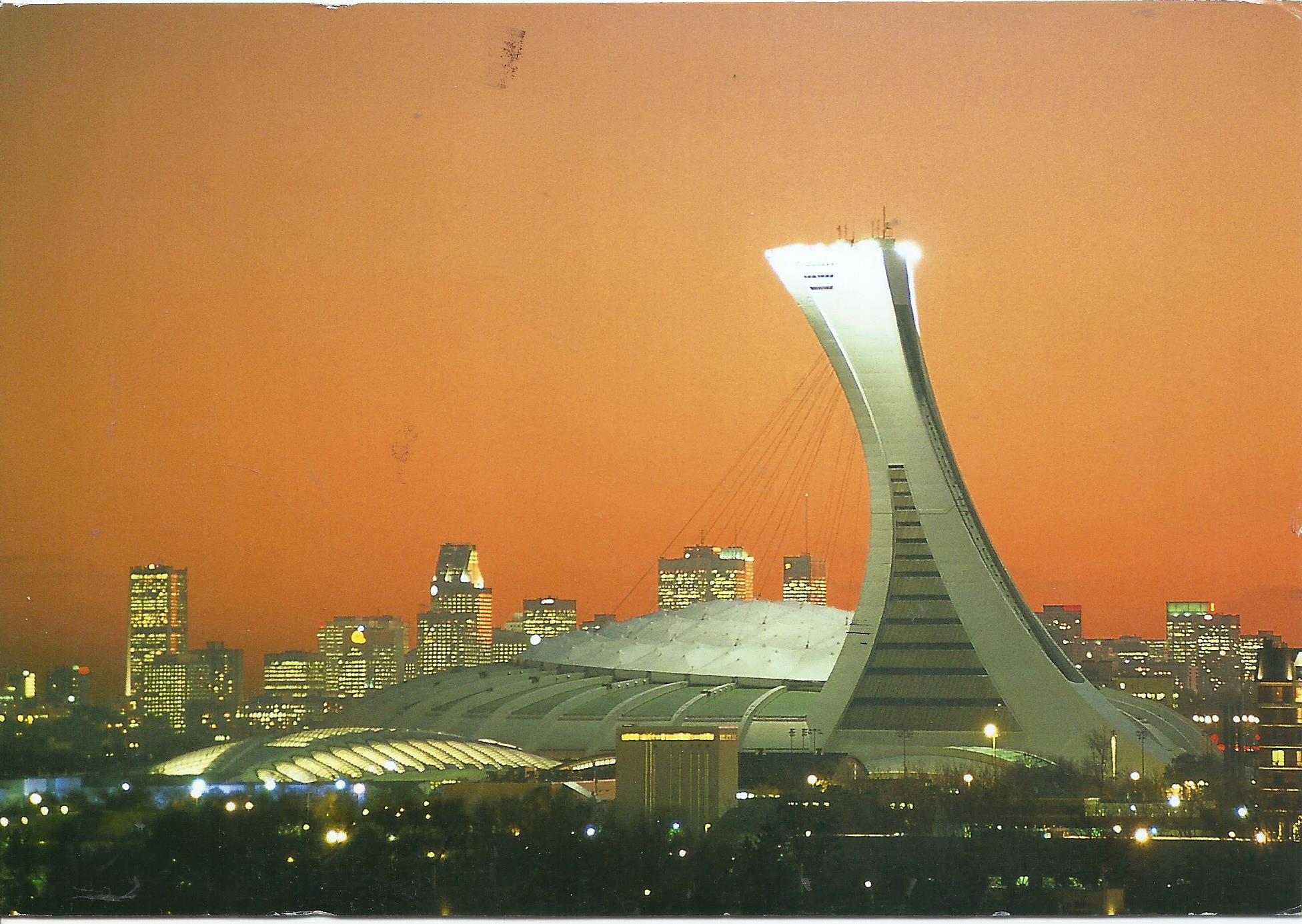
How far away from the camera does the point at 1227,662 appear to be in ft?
102

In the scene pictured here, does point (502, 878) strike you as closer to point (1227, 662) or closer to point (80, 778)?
point (80, 778)

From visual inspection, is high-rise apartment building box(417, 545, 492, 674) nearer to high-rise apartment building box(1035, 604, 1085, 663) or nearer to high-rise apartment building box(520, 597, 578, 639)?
high-rise apartment building box(520, 597, 578, 639)

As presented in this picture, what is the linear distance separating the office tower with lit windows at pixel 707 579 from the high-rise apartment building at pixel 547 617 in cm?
136

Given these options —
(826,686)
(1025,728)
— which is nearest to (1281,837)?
(1025,728)

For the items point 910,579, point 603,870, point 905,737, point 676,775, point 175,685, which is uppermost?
point 910,579

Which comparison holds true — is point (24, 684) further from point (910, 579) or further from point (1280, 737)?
point (1280, 737)

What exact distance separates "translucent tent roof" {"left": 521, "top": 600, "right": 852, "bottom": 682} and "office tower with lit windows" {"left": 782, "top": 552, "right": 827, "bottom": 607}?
2.70ft

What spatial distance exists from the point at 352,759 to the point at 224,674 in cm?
741

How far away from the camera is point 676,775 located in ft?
62.5

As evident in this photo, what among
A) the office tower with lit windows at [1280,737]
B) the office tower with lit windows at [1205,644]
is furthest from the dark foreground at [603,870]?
the office tower with lit windows at [1205,644]

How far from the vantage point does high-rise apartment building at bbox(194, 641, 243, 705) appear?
2709 centimetres

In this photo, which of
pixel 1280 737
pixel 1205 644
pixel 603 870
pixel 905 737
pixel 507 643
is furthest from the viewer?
pixel 1205 644

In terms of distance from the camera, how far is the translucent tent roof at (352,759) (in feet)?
65.8

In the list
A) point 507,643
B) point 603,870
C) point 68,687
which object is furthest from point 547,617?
point 603,870
